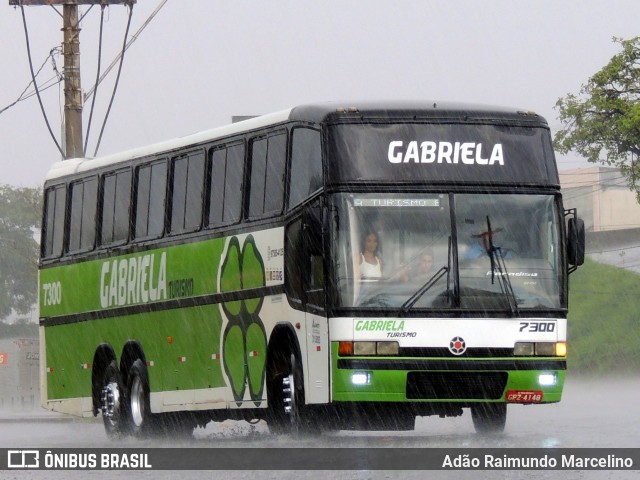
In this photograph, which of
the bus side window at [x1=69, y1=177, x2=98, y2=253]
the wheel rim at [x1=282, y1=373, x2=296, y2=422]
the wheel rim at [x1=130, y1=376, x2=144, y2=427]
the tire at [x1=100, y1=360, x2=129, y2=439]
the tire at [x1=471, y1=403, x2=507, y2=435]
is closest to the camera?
the wheel rim at [x1=282, y1=373, x2=296, y2=422]

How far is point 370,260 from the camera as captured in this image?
17266mm

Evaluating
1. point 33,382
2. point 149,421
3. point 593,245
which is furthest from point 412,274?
point 593,245

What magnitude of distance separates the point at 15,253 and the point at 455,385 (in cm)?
10331

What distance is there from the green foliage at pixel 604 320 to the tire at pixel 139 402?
34069 millimetres

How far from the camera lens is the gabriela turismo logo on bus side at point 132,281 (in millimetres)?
21828

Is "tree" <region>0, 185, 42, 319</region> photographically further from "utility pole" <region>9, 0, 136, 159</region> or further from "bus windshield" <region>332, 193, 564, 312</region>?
"bus windshield" <region>332, 193, 564, 312</region>

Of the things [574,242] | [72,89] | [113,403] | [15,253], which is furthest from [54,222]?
[15,253]

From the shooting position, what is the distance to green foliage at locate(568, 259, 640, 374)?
57.4 m

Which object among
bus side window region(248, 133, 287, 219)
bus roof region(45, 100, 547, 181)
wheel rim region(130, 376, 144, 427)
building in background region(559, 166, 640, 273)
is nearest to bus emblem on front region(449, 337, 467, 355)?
bus roof region(45, 100, 547, 181)

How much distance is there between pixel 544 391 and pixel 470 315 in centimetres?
109

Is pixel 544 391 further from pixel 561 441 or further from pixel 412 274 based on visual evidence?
pixel 412 274

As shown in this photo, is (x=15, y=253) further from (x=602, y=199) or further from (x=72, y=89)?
(x=72, y=89)

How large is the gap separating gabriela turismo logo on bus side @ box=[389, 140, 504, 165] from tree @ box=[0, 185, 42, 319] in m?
101

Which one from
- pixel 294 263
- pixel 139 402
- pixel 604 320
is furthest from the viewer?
pixel 604 320
